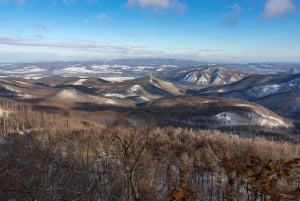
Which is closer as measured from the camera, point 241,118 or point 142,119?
point 142,119

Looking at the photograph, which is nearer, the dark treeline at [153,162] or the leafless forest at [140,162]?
the dark treeline at [153,162]

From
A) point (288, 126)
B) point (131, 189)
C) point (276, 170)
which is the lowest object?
point (288, 126)

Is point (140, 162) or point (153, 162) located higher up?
point (140, 162)

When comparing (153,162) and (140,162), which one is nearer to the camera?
(140,162)

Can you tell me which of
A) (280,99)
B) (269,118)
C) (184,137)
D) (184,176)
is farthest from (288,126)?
(184,176)

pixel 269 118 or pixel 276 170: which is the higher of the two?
pixel 276 170

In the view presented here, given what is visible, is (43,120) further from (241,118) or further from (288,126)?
(288,126)

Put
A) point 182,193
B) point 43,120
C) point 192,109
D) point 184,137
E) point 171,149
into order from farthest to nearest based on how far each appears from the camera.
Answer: point 192,109 → point 43,120 → point 184,137 → point 171,149 → point 182,193

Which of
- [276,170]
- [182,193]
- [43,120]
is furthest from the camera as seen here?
[43,120]

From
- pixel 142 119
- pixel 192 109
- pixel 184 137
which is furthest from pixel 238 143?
pixel 192 109

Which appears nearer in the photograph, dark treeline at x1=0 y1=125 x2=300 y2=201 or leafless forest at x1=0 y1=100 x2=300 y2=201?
dark treeline at x1=0 y1=125 x2=300 y2=201
